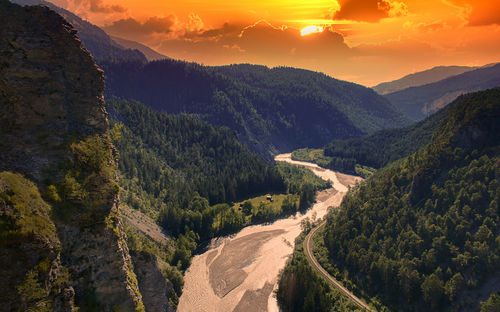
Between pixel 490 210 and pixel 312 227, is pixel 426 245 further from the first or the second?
pixel 312 227

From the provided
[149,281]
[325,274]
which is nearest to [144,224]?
[325,274]

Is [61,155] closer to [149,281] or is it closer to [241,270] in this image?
[149,281]

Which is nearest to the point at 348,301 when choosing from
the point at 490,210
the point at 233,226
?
the point at 490,210

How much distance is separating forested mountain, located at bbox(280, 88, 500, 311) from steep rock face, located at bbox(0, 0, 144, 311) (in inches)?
2198

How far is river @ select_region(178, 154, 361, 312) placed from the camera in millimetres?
73438

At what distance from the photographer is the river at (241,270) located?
73.4 m

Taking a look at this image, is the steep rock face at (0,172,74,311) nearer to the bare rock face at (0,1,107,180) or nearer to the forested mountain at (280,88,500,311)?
the bare rock face at (0,1,107,180)

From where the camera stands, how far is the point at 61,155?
27766mm

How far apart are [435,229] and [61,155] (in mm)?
83232

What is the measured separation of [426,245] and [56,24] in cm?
8763

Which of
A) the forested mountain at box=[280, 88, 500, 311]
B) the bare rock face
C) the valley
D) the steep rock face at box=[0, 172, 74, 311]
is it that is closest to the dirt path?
the valley

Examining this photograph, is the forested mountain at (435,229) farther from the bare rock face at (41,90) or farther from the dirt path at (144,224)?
the bare rock face at (41,90)

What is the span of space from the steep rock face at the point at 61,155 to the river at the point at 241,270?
5020 centimetres

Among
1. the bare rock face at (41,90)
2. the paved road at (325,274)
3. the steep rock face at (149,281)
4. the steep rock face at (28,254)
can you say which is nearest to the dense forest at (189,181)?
the paved road at (325,274)
